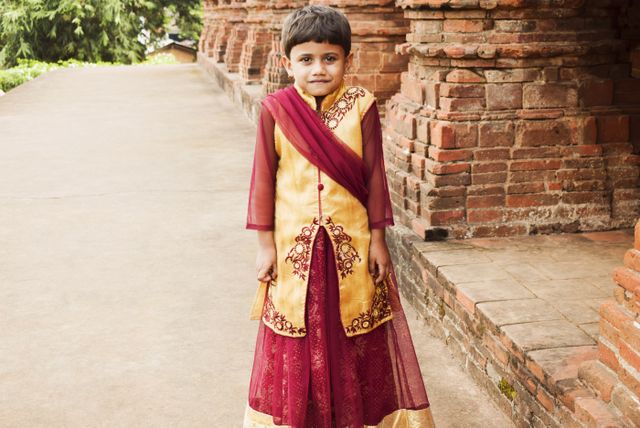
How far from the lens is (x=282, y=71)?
9680 millimetres

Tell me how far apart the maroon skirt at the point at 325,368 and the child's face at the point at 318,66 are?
0.42 meters

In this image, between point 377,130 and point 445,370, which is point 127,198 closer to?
point 445,370

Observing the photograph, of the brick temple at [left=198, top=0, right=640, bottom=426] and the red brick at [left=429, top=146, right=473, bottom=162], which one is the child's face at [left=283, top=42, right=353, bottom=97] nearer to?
the brick temple at [left=198, top=0, right=640, bottom=426]

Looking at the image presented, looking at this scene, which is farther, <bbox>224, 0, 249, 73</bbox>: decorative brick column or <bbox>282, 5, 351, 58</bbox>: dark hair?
<bbox>224, 0, 249, 73</bbox>: decorative brick column

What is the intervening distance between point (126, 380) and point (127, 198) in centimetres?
344

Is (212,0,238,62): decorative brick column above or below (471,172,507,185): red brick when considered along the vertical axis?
above

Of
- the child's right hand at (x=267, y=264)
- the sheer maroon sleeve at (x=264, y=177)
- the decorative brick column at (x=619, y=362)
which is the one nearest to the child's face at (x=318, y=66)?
the sheer maroon sleeve at (x=264, y=177)

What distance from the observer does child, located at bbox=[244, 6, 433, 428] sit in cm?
251

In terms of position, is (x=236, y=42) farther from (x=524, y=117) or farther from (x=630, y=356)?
(x=630, y=356)

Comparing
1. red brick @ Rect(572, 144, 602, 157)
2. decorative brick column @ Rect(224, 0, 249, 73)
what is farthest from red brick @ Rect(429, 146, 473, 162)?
decorative brick column @ Rect(224, 0, 249, 73)

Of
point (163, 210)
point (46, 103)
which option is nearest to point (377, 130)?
point (163, 210)

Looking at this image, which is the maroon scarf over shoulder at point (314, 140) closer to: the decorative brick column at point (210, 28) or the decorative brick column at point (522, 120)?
the decorative brick column at point (522, 120)

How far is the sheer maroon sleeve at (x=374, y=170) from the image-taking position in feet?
8.46

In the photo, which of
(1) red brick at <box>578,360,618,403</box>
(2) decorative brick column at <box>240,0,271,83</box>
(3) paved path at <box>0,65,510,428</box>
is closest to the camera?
(1) red brick at <box>578,360,618,403</box>
